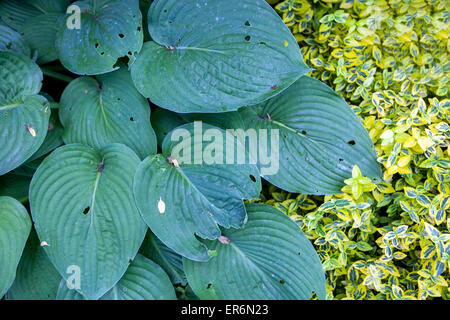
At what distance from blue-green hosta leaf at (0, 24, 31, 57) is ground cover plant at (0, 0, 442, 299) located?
0.09m

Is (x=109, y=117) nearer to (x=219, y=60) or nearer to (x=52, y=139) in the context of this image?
(x=52, y=139)

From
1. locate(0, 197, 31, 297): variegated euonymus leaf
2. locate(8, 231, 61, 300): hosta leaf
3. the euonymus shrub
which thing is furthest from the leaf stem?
locate(8, 231, 61, 300): hosta leaf

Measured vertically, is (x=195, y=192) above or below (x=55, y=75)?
below

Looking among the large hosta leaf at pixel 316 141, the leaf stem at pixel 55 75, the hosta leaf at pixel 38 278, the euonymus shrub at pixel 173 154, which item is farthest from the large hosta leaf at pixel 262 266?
the leaf stem at pixel 55 75

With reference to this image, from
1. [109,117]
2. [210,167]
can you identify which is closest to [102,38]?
[109,117]

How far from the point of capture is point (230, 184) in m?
1.00

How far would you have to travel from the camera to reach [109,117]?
3.69 feet

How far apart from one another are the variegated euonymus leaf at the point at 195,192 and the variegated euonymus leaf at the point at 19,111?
335 mm

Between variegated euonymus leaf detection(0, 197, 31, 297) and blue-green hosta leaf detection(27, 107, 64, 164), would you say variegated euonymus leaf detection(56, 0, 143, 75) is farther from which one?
variegated euonymus leaf detection(0, 197, 31, 297)

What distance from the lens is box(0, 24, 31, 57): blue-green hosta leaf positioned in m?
1.19

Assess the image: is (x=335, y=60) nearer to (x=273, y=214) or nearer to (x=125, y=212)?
(x=273, y=214)

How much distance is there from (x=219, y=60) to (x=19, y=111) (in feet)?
1.98

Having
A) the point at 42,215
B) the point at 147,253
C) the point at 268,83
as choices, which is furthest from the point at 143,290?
the point at 268,83

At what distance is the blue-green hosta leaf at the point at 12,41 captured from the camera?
3.90ft
